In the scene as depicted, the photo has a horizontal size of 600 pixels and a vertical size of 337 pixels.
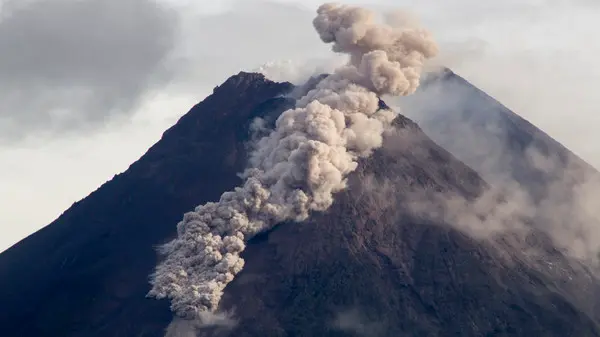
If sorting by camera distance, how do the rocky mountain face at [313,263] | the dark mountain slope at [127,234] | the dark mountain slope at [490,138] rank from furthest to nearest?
the dark mountain slope at [490,138]
the dark mountain slope at [127,234]
the rocky mountain face at [313,263]

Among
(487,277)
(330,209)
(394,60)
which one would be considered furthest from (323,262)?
(394,60)

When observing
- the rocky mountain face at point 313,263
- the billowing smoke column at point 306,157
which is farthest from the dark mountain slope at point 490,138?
the billowing smoke column at point 306,157

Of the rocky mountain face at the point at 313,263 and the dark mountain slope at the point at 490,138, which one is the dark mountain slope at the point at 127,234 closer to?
the rocky mountain face at the point at 313,263

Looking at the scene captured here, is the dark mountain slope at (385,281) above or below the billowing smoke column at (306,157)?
below

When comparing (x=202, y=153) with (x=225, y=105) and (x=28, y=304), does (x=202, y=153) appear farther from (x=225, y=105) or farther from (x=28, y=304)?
(x=28, y=304)

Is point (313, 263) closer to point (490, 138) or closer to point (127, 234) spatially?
point (127, 234)

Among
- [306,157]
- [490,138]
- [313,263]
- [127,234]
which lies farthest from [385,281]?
[490,138]

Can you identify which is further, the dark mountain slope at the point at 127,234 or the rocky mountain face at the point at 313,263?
the dark mountain slope at the point at 127,234
